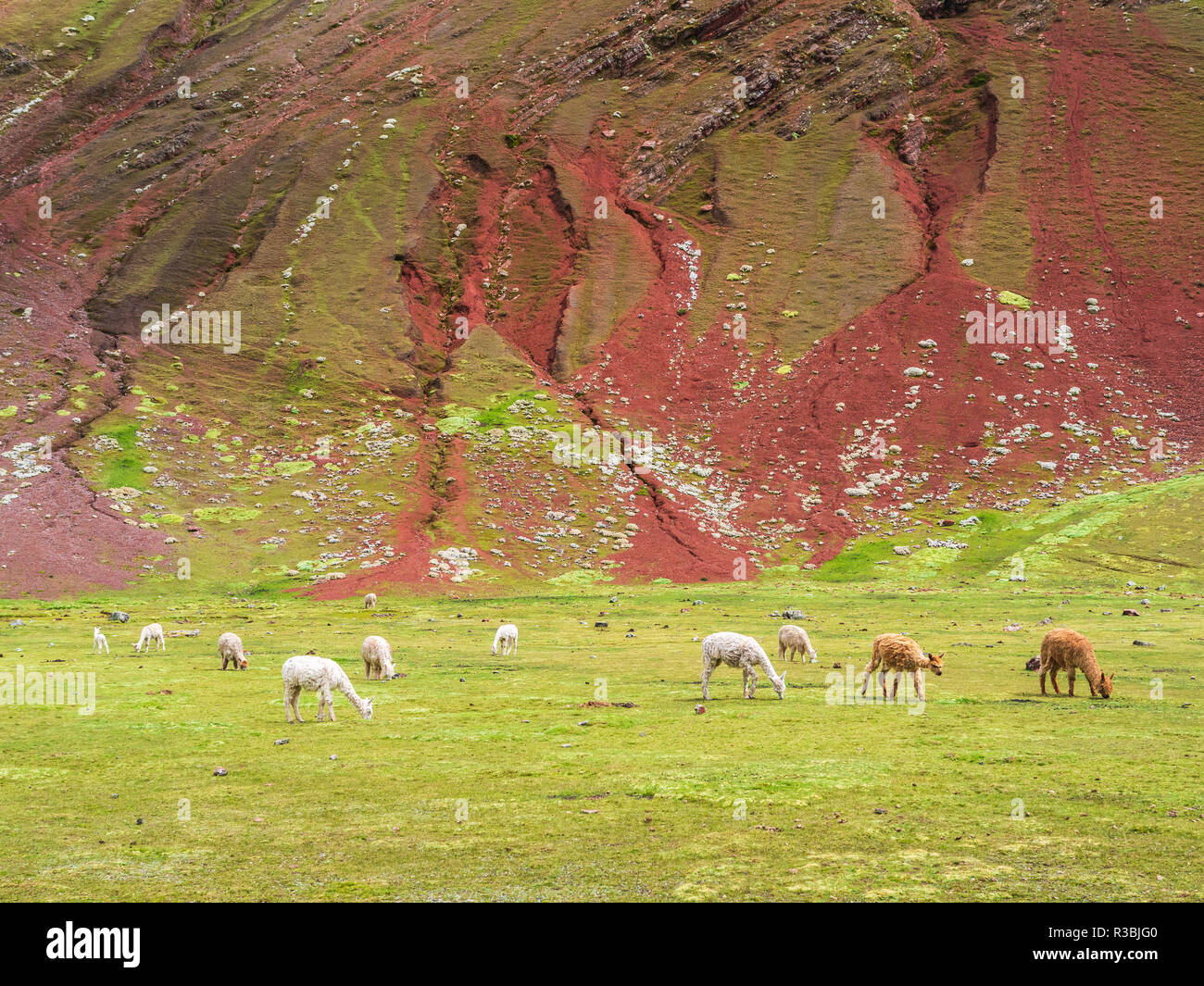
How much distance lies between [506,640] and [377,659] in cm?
849

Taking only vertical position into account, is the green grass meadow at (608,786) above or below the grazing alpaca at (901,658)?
below

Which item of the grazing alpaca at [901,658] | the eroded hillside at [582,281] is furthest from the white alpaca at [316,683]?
the eroded hillside at [582,281]

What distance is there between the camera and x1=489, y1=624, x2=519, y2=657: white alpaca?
39500 mm

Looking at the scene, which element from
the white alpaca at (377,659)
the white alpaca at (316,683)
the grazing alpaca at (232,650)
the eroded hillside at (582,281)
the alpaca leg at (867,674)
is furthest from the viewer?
the eroded hillside at (582,281)

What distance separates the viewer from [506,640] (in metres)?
40.2

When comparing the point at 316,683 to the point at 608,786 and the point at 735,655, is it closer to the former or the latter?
the point at 608,786

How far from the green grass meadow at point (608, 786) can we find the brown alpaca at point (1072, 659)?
2.08 ft

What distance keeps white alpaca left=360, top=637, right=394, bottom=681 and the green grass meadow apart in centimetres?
66

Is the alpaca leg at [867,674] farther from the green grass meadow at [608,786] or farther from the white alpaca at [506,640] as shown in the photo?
the white alpaca at [506,640]

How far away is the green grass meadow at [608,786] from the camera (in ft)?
45.0

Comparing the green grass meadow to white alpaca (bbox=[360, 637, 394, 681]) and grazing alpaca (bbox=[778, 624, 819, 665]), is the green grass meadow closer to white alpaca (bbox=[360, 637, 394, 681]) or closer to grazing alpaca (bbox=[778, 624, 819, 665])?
white alpaca (bbox=[360, 637, 394, 681])

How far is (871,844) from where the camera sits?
14906 millimetres

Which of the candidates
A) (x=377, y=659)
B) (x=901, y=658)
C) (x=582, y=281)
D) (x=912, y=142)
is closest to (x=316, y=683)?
(x=377, y=659)

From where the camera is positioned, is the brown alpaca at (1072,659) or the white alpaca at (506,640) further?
the white alpaca at (506,640)
